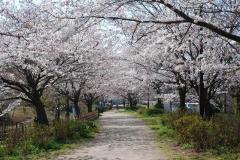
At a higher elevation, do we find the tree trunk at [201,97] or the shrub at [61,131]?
the tree trunk at [201,97]

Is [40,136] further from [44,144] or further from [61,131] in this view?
[61,131]

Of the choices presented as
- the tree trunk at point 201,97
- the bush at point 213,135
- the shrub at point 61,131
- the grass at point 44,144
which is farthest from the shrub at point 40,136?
the tree trunk at point 201,97

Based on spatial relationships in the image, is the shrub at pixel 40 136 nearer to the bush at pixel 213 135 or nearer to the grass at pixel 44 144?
the grass at pixel 44 144

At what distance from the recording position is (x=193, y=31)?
530 inches

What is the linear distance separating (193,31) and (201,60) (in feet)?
18.3

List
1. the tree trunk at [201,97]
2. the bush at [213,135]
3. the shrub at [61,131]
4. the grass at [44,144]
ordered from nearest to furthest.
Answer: the bush at [213,135] < the grass at [44,144] < the shrub at [61,131] < the tree trunk at [201,97]

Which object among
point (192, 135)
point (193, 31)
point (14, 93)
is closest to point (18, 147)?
point (192, 135)

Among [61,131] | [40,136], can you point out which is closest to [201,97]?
[61,131]

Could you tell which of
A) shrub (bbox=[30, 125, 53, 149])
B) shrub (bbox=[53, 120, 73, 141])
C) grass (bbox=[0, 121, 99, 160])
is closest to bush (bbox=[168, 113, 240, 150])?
grass (bbox=[0, 121, 99, 160])

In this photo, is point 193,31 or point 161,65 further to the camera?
point 161,65

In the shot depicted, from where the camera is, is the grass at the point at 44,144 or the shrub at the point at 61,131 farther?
the shrub at the point at 61,131

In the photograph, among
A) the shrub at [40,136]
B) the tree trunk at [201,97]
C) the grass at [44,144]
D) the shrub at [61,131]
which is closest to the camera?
the grass at [44,144]

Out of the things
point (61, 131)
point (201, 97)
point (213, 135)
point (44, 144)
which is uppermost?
point (201, 97)

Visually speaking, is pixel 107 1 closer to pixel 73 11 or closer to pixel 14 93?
pixel 73 11
